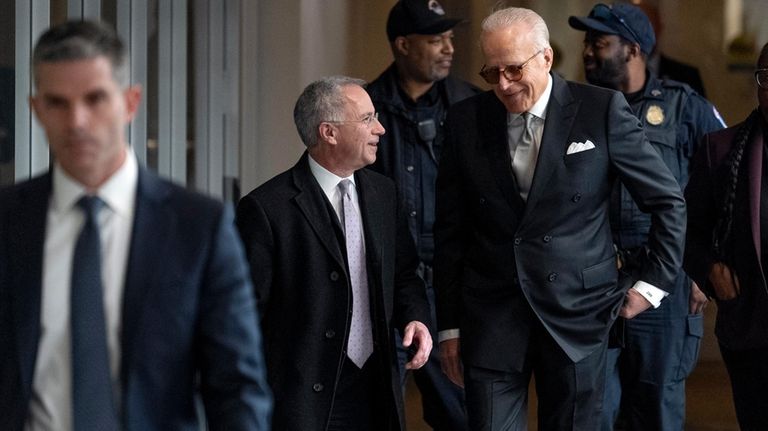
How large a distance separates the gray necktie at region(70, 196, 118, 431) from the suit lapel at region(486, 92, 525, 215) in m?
2.14

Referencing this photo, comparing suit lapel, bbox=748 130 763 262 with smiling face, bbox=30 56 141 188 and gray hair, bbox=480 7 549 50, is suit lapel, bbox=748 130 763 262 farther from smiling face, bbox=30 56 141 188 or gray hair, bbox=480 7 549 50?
smiling face, bbox=30 56 141 188

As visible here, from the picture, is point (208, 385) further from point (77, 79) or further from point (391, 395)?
point (391, 395)

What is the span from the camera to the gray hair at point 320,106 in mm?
4688

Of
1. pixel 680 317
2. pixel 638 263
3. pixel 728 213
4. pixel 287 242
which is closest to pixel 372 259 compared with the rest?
pixel 287 242

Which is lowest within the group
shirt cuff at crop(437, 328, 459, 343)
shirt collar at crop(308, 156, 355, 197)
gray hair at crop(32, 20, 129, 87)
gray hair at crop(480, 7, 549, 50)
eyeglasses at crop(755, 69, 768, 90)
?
shirt cuff at crop(437, 328, 459, 343)

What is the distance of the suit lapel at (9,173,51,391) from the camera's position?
260cm

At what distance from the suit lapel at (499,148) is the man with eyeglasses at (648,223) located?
117 centimetres

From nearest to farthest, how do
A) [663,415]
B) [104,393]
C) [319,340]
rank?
[104,393], [319,340], [663,415]

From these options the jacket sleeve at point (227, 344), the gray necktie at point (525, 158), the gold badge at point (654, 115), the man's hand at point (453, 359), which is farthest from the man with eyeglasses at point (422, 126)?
the jacket sleeve at point (227, 344)

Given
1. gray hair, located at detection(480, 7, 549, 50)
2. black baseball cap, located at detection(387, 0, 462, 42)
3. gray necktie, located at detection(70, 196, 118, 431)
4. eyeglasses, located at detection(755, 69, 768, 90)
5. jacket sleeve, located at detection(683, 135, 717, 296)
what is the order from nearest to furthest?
gray necktie, located at detection(70, 196, 118, 431) → gray hair, located at detection(480, 7, 549, 50) → eyeglasses, located at detection(755, 69, 768, 90) → jacket sleeve, located at detection(683, 135, 717, 296) → black baseball cap, located at detection(387, 0, 462, 42)

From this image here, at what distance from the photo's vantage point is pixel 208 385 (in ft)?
8.98

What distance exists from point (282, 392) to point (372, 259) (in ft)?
1.57

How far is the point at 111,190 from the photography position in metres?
2.66

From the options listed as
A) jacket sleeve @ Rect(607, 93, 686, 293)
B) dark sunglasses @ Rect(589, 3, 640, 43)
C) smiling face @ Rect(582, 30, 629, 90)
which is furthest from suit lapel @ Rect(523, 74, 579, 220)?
dark sunglasses @ Rect(589, 3, 640, 43)
